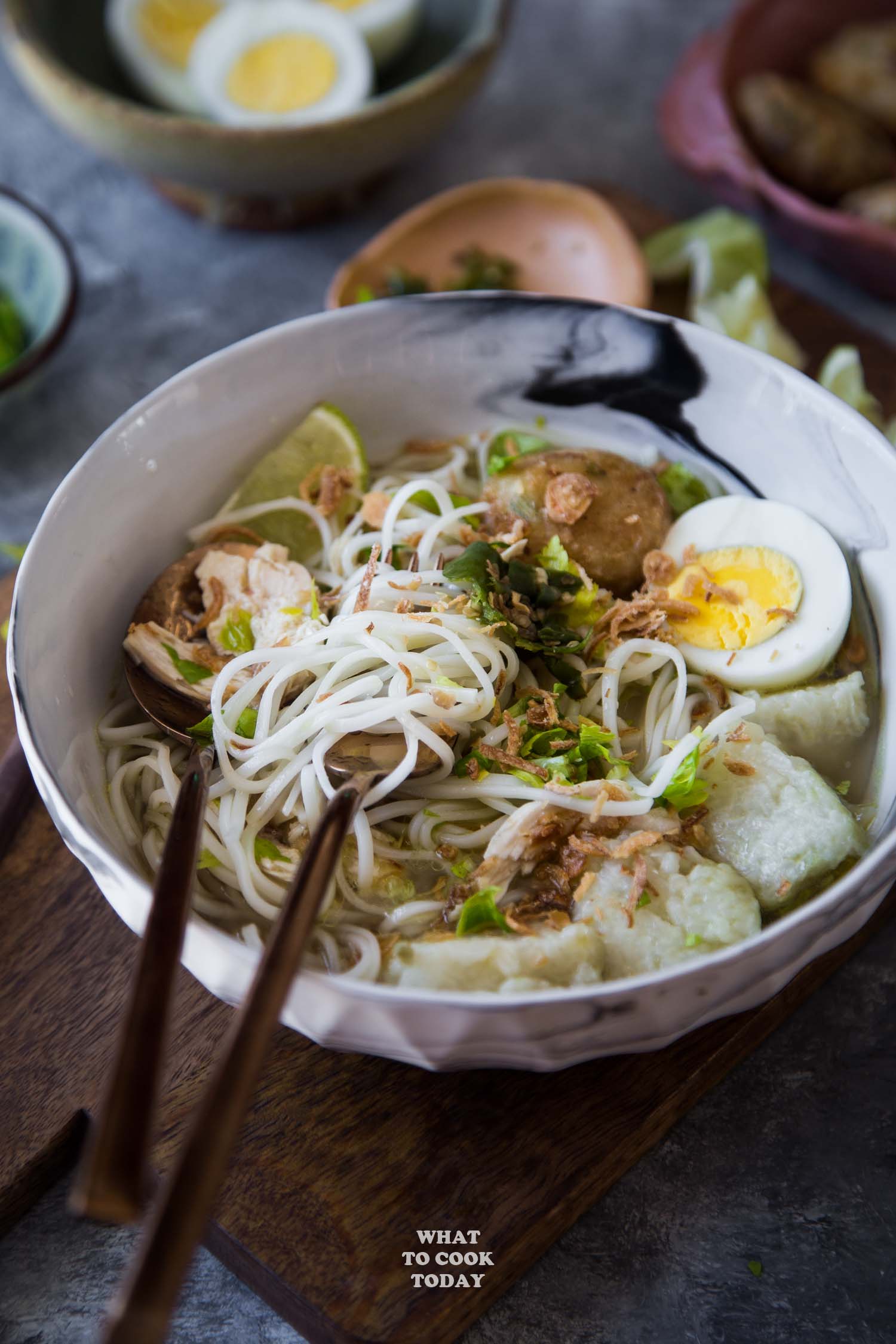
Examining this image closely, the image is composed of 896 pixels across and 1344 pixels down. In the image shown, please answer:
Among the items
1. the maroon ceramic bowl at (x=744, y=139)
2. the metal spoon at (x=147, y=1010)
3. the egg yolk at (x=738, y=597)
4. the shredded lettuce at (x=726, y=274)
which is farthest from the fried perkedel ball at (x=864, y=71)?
the metal spoon at (x=147, y=1010)

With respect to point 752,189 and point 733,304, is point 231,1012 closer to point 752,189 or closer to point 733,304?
point 733,304

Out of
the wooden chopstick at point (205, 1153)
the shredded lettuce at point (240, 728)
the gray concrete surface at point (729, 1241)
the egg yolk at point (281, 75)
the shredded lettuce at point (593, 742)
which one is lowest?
the gray concrete surface at point (729, 1241)

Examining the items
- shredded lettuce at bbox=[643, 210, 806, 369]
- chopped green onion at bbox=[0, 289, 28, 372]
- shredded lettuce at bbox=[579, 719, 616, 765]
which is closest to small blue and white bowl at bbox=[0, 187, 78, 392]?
chopped green onion at bbox=[0, 289, 28, 372]

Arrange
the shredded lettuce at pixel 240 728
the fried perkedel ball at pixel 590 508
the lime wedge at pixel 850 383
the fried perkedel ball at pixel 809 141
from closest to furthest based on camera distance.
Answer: the shredded lettuce at pixel 240 728, the fried perkedel ball at pixel 590 508, the lime wedge at pixel 850 383, the fried perkedel ball at pixel 809 141

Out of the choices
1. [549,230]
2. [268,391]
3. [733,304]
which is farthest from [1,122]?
[733,304]

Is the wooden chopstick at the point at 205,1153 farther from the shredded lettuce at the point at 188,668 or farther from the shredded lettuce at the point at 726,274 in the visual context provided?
the shredded lettuce at the point at 726,274

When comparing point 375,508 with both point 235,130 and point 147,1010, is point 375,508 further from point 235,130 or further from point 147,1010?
point 235,130

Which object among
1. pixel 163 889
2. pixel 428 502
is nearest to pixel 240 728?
pixel 163 889
